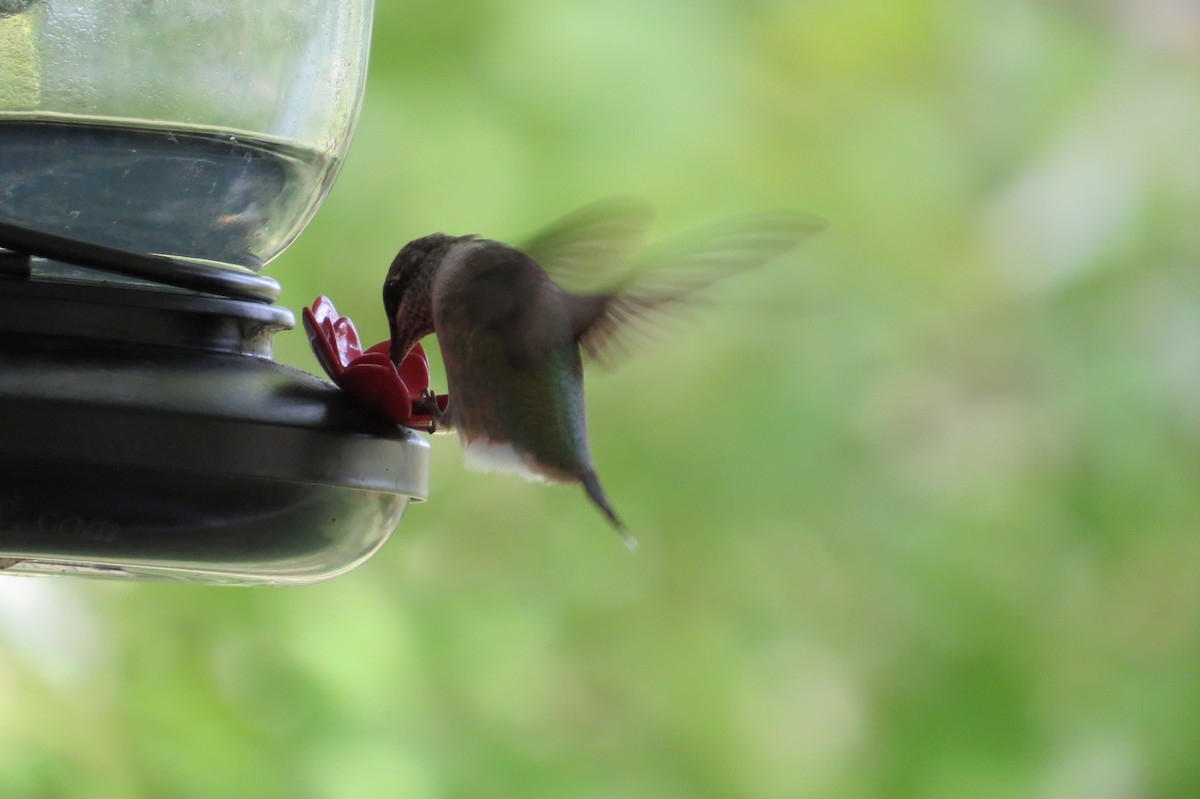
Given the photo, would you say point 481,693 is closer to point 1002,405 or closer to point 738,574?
point 738,574

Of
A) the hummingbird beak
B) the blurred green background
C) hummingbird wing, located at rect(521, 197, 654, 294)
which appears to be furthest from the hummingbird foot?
the blurred green background

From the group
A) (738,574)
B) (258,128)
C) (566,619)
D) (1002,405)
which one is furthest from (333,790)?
(1002,405)

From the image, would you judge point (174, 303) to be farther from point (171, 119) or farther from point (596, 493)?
point (596, 493)

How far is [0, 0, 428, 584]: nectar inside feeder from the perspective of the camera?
128 centimetres

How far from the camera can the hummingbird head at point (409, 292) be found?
2.00m

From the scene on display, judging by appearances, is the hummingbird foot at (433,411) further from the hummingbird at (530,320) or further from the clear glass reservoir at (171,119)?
the clear glass reservoir at (171,119)

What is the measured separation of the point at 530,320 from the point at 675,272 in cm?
31

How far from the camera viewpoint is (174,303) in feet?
Result: 4.71

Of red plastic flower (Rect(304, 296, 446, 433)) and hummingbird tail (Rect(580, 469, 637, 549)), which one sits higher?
red plastic flower (Rect(304, 296, 446, 433))

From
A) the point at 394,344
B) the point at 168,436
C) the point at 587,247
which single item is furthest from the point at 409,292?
the point at 168,436

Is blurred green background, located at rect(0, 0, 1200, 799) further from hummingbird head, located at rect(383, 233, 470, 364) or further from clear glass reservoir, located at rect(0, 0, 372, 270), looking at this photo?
clear glass reservoir, located at rect(0, 0, 372, 270)

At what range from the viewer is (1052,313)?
3.69 meters

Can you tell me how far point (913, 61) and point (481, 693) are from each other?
211cm

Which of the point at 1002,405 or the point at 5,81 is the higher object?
the point at 5,81
